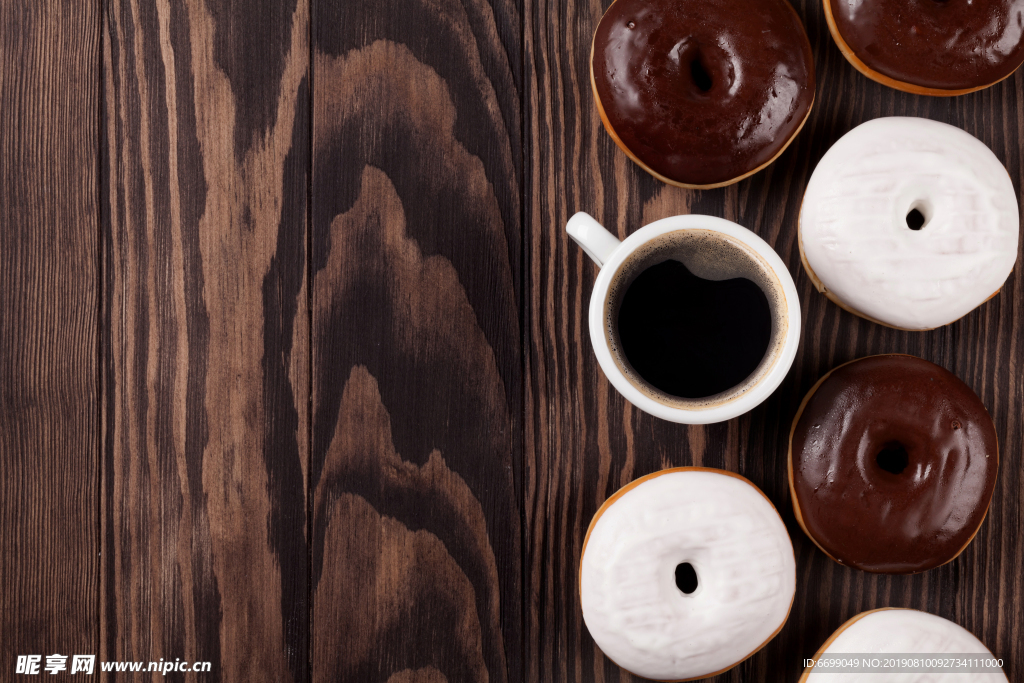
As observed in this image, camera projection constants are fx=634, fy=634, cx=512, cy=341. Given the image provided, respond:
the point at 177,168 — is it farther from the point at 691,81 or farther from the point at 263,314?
the point at 691,81

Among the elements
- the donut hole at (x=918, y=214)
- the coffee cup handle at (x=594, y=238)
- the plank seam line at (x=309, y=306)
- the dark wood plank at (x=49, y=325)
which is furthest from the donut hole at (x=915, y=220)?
the dark wood plank at (x=49, y=325)

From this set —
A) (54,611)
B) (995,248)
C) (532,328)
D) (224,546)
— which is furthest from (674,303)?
(54,611)

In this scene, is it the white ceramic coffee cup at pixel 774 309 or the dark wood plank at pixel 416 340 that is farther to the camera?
the dark wood plank at pixel 416 340

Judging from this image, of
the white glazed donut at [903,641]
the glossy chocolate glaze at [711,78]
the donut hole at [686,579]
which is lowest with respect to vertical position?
the white glazed donut at [903,641]

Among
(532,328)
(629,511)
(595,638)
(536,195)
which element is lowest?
(595,638)

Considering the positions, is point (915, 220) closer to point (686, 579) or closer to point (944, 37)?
point (944, 37)

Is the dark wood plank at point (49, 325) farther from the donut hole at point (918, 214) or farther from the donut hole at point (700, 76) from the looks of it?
the donut hole at point (918, 214)
